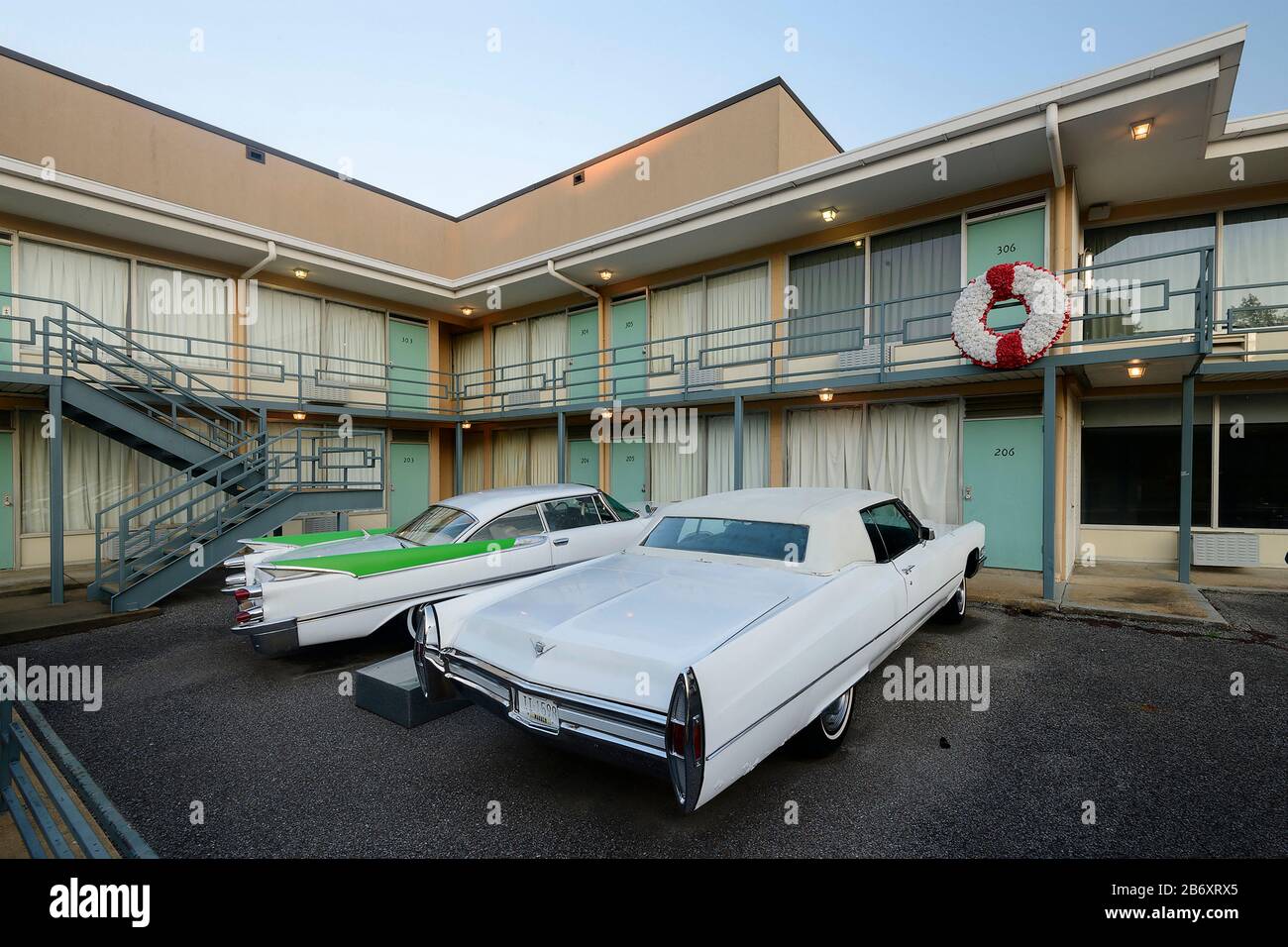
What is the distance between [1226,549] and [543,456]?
1189cm

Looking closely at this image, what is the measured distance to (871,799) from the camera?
299 cm

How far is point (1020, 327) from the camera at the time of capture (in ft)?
23.4

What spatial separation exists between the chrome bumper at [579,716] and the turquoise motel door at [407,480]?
1083 cm

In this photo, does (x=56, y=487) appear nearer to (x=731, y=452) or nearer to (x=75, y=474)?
(x=75, y=474)

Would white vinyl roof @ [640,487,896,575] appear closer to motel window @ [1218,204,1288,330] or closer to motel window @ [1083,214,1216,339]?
motel window @ [1083,214,1216,339]

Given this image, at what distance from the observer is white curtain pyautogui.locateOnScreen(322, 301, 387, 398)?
12438 millimetres

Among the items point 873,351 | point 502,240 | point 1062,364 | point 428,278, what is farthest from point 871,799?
point 502,240

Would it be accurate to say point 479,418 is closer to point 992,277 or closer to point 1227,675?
point 992,277

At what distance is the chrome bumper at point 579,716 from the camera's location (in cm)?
241

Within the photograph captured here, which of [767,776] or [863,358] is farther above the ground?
[863,358]

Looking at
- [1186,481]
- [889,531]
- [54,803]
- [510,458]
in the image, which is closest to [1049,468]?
[1186,481]

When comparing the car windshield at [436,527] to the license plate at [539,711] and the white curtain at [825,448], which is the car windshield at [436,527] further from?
the white curtain at [825,448]

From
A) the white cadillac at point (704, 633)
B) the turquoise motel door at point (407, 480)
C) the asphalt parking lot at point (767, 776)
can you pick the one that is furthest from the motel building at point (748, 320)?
the white cadillac at point (704, 633)

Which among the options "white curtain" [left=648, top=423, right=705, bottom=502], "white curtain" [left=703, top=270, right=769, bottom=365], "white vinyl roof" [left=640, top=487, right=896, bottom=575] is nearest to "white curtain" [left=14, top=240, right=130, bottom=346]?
"white curtain" [left=648, top=423, right=705, bottom=502]
